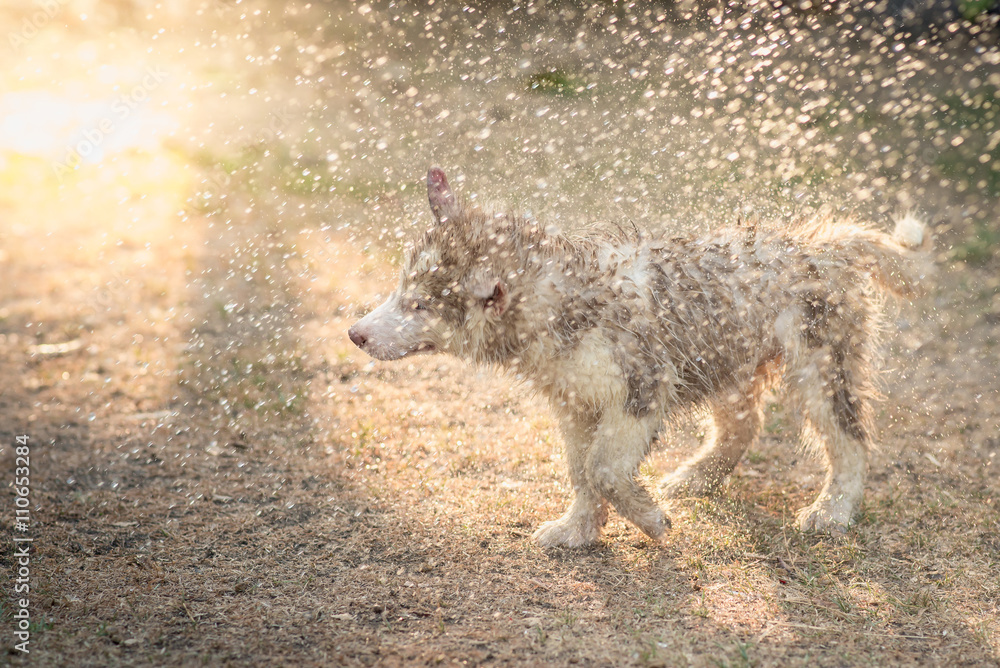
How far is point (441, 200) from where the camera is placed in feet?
12.6

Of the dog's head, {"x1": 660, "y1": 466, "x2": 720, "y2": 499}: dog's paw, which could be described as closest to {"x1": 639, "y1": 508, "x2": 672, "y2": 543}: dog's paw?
{"x1": 660, "y1": 466, "x2": 720, "y2": 499}: dog's paw

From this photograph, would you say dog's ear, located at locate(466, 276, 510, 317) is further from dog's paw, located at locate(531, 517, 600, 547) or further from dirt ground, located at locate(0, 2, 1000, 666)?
dog's paw, located at locate(531, 517, 600, 547)

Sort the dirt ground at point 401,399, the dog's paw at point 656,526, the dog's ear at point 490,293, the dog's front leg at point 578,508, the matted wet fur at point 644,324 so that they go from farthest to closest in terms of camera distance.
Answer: the dog's front leg at point 578,508, the dog's paw at point 656,526, the matted wet fur at point 644,324, the dog's ear at point 490,293, the dirt ground at point 401,399

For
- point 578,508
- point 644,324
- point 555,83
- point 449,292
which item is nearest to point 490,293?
point 449,292

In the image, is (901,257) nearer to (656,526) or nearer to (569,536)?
(656,526)

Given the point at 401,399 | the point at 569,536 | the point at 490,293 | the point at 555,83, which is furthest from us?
the point at 555,83

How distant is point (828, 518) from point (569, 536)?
1.37 metres

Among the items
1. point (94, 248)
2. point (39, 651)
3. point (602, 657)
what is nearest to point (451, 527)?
point (602, 657)

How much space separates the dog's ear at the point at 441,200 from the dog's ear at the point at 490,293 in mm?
385

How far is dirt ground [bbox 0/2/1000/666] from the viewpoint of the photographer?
3.48 metres

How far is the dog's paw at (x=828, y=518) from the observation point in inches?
168

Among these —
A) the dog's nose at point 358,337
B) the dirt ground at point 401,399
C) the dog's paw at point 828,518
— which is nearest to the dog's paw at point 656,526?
the dirt ground at point 401,399

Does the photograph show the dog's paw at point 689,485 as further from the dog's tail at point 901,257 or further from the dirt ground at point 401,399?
the dog's tail at point 901,257

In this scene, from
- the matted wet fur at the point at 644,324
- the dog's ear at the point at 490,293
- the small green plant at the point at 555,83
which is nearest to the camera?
the dog's ear at the point at 490,293
